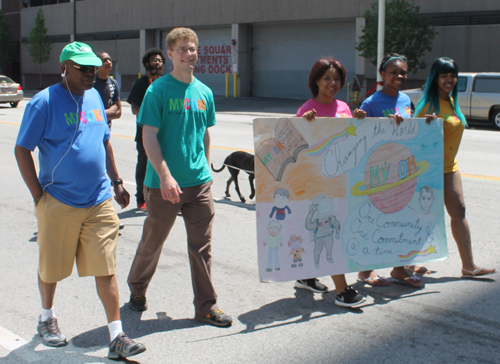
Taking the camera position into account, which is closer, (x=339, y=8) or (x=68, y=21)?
(x=339, y=8)

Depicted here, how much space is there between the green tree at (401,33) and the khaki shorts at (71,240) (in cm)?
2234

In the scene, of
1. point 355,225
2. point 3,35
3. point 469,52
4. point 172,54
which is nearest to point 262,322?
point 355,225

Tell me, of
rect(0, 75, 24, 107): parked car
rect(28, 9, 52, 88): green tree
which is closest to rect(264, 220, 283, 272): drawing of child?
rect(0, 75, 24, 107): parked car

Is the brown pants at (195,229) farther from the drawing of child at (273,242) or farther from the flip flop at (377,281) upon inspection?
the flip flop at (377,281)

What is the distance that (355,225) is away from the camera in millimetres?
4500

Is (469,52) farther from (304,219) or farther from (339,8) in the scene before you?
(304,219)

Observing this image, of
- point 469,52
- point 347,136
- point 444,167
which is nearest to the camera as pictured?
point 347,136

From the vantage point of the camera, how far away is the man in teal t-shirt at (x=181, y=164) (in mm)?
3820

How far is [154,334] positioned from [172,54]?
74.1 inches

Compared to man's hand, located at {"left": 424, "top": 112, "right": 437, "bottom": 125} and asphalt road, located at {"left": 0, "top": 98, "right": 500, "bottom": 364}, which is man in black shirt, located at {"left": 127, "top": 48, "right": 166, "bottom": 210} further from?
man's hand, located at {"left": 424, "top": 112, "right": 437, "bottom": 125}

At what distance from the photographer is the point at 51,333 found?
3750 mm

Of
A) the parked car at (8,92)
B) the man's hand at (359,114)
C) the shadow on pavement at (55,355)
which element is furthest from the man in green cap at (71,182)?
the parked car at (8,92)

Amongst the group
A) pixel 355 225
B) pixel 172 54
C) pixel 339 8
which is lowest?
pixel 355 225

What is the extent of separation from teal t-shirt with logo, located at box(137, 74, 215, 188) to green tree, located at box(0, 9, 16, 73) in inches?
1895
